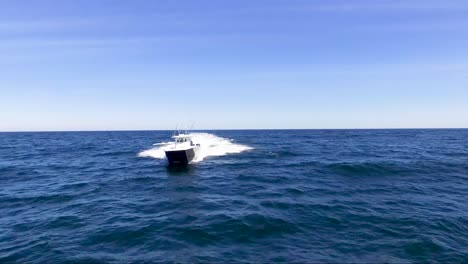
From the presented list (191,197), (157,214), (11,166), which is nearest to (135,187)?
(191,197)

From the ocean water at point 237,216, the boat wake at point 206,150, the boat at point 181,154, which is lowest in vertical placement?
the ocean water at point 237,216

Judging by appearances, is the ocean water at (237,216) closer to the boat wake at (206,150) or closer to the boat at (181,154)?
the boat at (181,154)

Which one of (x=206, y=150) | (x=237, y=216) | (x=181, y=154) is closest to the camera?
(x=237, y=216)

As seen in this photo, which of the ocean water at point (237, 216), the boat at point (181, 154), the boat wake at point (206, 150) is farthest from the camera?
the boat wake at point (206, 150)

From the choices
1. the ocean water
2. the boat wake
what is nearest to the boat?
the boat wake

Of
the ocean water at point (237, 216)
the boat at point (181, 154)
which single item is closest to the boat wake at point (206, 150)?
the boat at point (181, 154)

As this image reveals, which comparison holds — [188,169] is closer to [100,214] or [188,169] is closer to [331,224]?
[100,214]

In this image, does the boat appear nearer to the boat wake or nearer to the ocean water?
the boat wake

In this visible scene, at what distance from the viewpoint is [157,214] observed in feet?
65.4

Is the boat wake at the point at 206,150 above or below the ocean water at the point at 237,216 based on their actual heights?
above

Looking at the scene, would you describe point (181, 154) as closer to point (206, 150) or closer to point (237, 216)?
point (237, 216)

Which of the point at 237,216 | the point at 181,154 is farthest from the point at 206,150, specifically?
the point at 237,216

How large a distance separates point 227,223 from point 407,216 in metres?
12.4

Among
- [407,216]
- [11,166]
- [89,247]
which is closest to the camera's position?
[89,247]
